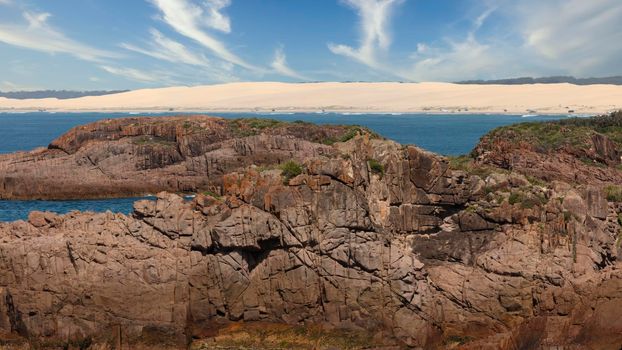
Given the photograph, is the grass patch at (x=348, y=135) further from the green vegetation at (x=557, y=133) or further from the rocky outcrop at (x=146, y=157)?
the green vegetation at (x=557, y=133)

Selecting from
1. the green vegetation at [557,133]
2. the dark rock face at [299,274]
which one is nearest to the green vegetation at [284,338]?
the dark rock face at [299,274]

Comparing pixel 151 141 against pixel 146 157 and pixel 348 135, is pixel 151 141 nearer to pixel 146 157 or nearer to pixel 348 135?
pixel 146 157

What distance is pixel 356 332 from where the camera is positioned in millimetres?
21219

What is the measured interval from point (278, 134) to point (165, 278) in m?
43.7

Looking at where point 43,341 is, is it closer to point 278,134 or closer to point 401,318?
point 401,318

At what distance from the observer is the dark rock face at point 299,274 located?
20.9m

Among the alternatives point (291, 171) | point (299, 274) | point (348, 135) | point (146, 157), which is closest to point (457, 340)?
point (299, 274)

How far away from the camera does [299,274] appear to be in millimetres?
21562

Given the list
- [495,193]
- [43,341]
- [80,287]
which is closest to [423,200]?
[495,193]

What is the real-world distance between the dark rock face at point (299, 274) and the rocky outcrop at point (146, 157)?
31118 millimetres

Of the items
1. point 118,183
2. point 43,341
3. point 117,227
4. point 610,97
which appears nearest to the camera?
point 43,341

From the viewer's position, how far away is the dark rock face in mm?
20906

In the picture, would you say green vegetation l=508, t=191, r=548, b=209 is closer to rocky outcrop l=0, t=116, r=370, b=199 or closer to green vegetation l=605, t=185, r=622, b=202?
green vegetation l=605, t=185, r=622, b=202

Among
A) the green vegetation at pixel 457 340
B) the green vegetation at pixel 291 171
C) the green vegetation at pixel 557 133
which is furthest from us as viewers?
the green vegetation at pixel 557 133
